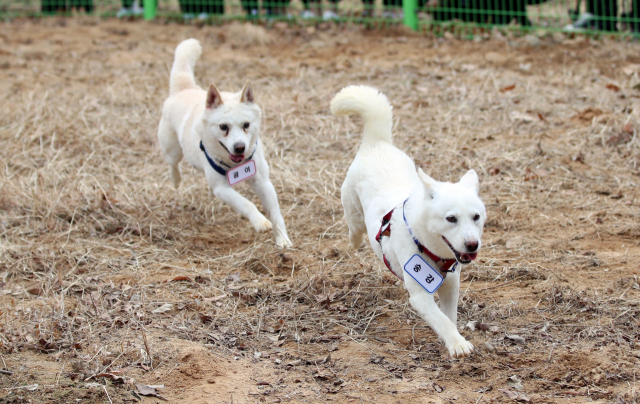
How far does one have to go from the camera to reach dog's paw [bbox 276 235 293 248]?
15.3 feet

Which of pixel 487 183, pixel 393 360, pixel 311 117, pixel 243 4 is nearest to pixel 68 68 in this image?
pixel 243 4

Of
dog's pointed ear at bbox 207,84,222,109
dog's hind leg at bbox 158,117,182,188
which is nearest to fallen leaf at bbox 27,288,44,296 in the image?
dog's pointed ear at bbox 207,84,222,109

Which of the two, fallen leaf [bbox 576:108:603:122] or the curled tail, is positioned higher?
the curled tail

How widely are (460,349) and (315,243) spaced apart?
1966mm

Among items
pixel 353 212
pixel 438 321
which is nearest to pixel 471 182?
pixel 438 321

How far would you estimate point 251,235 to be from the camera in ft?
16.4

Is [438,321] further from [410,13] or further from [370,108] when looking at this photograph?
[410,13]

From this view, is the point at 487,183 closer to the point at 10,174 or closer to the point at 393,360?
the point at 393,360

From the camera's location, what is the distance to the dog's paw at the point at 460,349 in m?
2.90

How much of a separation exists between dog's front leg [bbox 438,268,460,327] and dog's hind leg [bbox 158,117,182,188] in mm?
3107

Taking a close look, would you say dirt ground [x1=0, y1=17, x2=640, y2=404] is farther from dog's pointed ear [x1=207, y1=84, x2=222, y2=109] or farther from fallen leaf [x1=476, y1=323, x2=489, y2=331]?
dog's pointed ear [x1=207, y1=84, x2=222, y2=109]

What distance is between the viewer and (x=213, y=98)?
4750 mm

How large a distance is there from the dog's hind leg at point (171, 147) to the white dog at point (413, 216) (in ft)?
7.16

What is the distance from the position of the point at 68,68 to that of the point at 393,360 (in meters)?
7.59
